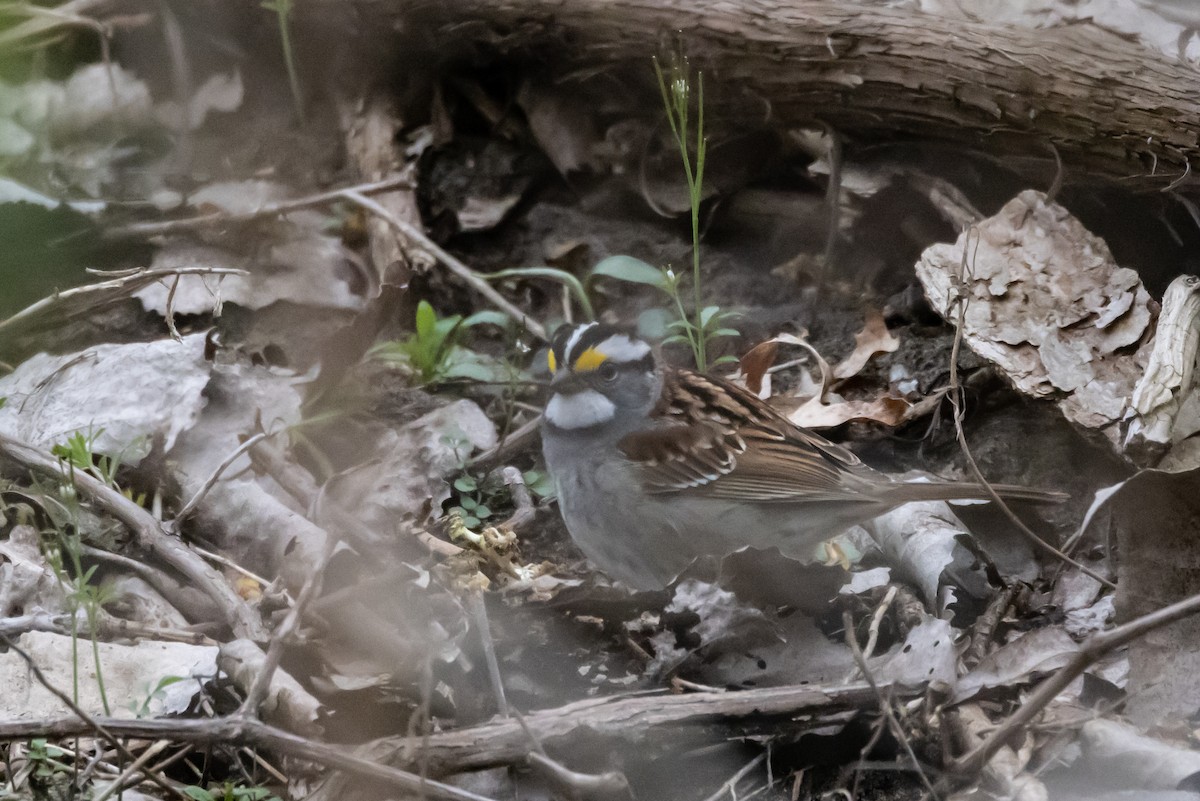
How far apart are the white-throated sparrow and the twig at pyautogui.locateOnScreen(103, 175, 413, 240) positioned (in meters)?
1.65

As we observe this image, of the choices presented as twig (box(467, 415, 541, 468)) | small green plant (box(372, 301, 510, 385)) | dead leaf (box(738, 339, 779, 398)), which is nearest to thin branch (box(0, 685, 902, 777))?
twig (box(467, 415, 541, 468))

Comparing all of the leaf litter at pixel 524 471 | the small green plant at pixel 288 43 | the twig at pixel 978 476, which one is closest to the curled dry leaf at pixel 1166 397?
the leaf litter at pixel 524 471

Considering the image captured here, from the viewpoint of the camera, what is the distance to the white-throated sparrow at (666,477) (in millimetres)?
3354

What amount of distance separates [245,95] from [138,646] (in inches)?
137

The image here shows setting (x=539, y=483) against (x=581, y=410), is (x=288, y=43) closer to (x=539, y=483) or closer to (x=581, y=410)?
(x=539, y=483)

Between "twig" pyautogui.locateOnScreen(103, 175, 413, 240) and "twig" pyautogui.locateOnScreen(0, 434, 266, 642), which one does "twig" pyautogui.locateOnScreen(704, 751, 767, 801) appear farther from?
"twig" pyautogui.locateOnScreen(103, 175, 413, 240)

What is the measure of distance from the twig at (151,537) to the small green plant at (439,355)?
1.14 metres

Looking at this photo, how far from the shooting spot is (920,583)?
3.22 m

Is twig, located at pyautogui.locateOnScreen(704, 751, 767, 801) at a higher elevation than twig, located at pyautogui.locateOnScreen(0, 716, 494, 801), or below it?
below

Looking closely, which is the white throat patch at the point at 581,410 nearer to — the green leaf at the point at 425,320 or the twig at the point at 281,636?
the twig at the point at 281,636

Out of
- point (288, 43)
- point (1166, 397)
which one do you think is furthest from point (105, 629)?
point (288, 43)

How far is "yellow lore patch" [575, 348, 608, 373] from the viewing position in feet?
11.4

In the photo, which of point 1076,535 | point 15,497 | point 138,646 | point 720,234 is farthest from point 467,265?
point 1076,535

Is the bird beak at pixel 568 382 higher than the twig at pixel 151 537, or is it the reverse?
the bird beak at pixel 568 382
